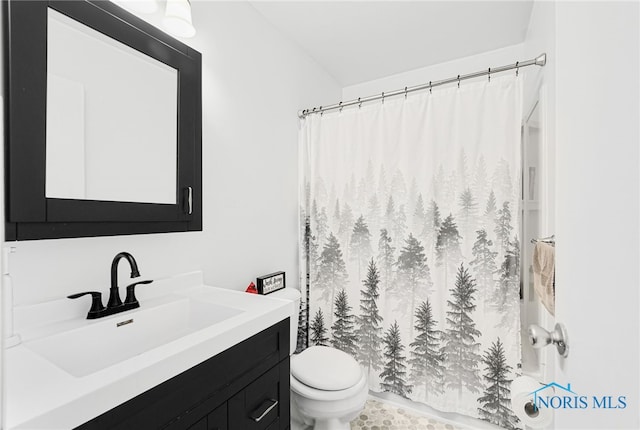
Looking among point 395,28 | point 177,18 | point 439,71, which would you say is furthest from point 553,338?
point 439,71

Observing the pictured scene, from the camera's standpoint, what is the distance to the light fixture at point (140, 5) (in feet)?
4.07

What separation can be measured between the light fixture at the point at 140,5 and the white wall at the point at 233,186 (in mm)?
256

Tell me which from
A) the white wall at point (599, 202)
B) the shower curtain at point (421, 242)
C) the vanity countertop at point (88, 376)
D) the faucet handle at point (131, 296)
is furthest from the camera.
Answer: the shower curtain at point (421, 242)

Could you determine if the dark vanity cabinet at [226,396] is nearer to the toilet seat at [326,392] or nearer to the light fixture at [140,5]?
the toilet seat at [326,392]

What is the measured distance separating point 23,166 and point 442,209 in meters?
1.80

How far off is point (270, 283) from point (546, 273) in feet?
4.48

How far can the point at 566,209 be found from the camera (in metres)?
0.68

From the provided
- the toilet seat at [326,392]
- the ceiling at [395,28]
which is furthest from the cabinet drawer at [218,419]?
the ceiling at [395,28]

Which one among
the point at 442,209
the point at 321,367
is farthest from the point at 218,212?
the point at 442,209

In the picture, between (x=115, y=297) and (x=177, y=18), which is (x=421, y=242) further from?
(x=177, y=18)

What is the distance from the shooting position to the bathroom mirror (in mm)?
992

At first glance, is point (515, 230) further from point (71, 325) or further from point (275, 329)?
point (71, 325)

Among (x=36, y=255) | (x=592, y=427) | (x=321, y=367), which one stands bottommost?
(x=321, y=367)

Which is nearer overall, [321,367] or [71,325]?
[71,325]
